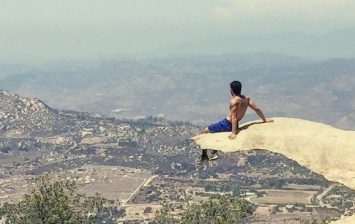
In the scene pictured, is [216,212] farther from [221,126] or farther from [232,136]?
[232,136]

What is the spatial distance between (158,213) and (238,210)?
63.5 feet

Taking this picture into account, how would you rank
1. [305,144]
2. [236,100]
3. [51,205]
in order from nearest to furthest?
[305,144] < [236,100] < [51,205]

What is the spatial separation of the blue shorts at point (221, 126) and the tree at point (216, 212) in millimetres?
36631

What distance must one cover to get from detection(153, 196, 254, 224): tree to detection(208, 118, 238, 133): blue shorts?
120 ft

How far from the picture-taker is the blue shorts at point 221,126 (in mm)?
34219

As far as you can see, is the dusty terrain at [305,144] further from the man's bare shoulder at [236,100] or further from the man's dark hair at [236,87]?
the man's dark hair at [236,87]

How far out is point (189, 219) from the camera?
269 feet

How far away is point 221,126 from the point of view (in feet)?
113

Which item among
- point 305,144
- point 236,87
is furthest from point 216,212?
point 305,144

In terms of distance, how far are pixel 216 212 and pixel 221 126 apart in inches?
1895

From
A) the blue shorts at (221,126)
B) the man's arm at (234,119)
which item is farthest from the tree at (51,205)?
the man's arm at (234,119)

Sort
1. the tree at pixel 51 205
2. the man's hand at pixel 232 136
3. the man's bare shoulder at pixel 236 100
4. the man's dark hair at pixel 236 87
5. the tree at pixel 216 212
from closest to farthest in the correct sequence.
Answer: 1. the man's hand at pixel 232 136
2. the man's bare shoulder at pixel 236 100
3. the man's dark hair at pixel 236 87
4. the tree at pixel 51 205
5. the tree at pixel 216 212

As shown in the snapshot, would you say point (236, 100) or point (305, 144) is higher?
point (236, 100)

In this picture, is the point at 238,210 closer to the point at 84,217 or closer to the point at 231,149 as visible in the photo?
the point at 84,217
